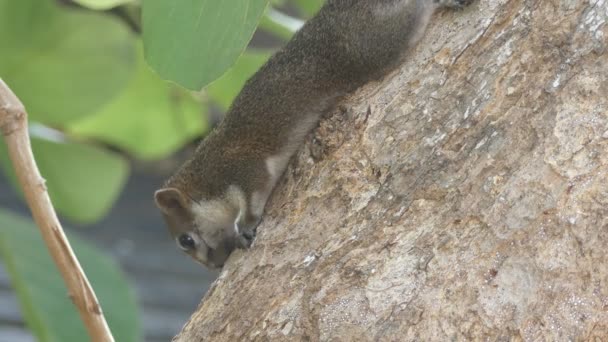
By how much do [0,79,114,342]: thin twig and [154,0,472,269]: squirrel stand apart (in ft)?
1.09

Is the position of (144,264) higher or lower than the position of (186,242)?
lower

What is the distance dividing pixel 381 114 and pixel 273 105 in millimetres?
668

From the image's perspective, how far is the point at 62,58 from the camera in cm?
279

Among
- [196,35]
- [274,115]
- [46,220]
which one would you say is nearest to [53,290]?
[274,115]

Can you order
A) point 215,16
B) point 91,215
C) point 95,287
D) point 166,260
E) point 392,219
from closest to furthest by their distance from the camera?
point 215,16 → point 392,219 → point 95,287 → point 91,215 → point 166,260

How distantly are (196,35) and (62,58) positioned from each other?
4.18 ft

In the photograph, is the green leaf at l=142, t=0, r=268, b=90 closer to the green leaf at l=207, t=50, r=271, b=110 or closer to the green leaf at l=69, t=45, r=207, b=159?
the green leaf at l=207, t=50, r=271, b=110

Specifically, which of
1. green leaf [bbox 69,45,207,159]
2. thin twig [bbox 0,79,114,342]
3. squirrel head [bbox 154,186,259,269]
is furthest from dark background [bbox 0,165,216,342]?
thin twig [bbox 0,79,114,342]

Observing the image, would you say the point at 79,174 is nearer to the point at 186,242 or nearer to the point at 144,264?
the point at 186,242

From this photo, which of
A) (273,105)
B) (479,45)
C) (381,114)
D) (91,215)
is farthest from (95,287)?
(479,45)

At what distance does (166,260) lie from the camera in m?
5.64

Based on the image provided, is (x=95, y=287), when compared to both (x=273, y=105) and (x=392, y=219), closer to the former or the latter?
(x=273, y=105)

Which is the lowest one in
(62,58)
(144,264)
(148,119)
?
(144,264)

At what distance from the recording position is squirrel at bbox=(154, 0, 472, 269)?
86.7 inches
